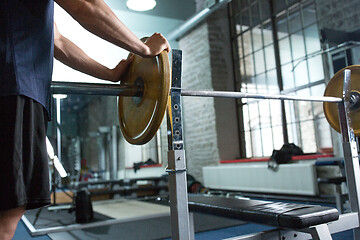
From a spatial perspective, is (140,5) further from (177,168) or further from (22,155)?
(22,155)

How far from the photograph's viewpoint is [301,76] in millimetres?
4961

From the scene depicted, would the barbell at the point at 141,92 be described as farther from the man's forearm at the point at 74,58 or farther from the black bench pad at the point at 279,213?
the black bench pad at the point at 279,213

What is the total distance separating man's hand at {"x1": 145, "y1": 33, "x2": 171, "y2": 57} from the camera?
0.95 m

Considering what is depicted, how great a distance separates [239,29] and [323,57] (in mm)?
2121

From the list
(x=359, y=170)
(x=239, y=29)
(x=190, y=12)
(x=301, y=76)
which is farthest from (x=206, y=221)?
(x=239, y=29)

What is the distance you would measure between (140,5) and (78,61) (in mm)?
3111

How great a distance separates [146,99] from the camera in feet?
3.40

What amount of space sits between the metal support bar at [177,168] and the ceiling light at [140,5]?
9.24 feet

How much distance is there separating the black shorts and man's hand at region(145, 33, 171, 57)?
348mm

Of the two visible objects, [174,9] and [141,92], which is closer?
[141,92]

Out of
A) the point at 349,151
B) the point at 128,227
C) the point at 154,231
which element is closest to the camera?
the point at 349,151

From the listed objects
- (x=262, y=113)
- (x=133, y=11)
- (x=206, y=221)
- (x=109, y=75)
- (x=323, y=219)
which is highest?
(x=133, y=11)

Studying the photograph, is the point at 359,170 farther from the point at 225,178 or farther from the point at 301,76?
the point at 225,178

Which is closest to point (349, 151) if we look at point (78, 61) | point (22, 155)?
point (78, 61)
